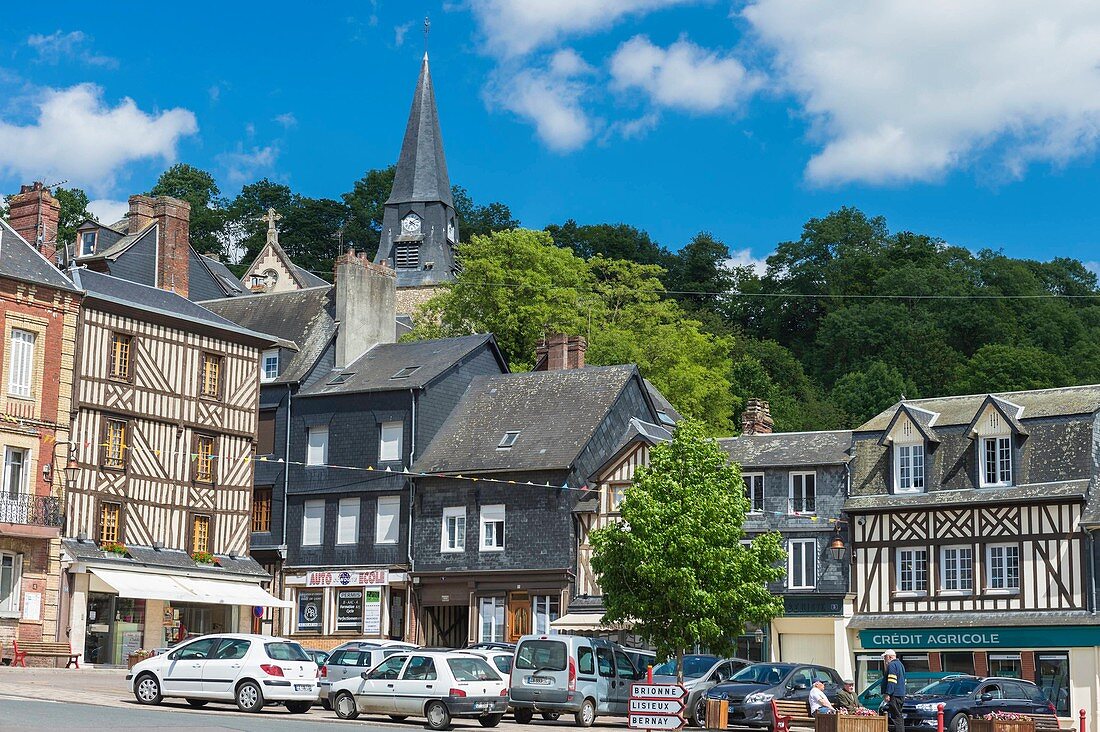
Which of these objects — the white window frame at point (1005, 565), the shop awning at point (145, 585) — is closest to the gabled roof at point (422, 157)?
the shop awning at point (145, 585)

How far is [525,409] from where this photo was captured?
4303 centimetres

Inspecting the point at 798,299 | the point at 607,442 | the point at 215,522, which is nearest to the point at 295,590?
the point at 215,522

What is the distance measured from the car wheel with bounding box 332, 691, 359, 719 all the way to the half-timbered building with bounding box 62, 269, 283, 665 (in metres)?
14.0

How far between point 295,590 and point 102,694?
18.2 metres

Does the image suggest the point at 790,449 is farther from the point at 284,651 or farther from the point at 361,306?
the point at 284,651

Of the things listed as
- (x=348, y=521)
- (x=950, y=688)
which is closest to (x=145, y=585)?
(x=348, y=521)

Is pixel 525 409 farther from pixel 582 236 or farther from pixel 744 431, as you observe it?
pixel 582 236

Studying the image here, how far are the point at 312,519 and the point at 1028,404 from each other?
2049 centimetres

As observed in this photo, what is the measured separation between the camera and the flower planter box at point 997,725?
68.6 feet

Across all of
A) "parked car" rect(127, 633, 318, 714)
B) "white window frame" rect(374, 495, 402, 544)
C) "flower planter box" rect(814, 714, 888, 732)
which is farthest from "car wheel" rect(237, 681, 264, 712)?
"white window frame" rect(374, 495, 402, 544)

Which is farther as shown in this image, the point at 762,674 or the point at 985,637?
the point at 985,637

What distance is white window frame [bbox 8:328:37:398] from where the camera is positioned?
1385 inches

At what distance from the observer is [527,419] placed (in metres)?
42.5

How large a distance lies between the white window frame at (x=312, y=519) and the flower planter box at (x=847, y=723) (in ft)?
82.8
